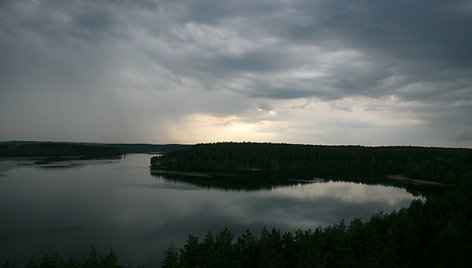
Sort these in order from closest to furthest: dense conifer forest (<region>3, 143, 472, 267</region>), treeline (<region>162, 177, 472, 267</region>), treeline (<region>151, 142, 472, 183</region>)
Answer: dense conifer forest (<region>3, 143, 472, 267</region>)
treeline (<region>162, 177, 472, 267</region>)
treeline (<region>151, 142, 472, 183</region>)

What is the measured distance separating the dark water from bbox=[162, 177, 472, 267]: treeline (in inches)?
311

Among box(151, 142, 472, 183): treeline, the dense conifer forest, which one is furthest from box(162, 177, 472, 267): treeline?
Result: box(151, 142, 472, 183): treeline

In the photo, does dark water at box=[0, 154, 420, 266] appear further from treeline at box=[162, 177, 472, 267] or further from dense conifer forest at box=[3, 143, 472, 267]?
treeline at box=[162, 177, 472, 267]

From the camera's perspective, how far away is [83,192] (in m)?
49.7

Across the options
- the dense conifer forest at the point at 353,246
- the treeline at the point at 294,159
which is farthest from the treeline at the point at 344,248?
the treeline at the point at 294,159

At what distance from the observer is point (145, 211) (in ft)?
124

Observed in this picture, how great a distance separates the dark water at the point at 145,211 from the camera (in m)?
25.5

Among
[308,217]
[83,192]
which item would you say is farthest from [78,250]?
[83,192]

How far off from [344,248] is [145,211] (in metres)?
27.2

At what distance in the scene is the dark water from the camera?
25531 millimetres

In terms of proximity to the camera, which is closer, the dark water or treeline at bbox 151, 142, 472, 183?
the dark water

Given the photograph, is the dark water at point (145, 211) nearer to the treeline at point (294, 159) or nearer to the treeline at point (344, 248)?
the treeline at point (344, 248)

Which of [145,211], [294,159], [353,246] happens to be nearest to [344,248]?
[353,246]

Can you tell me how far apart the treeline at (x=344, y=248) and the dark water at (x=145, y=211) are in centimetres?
790
